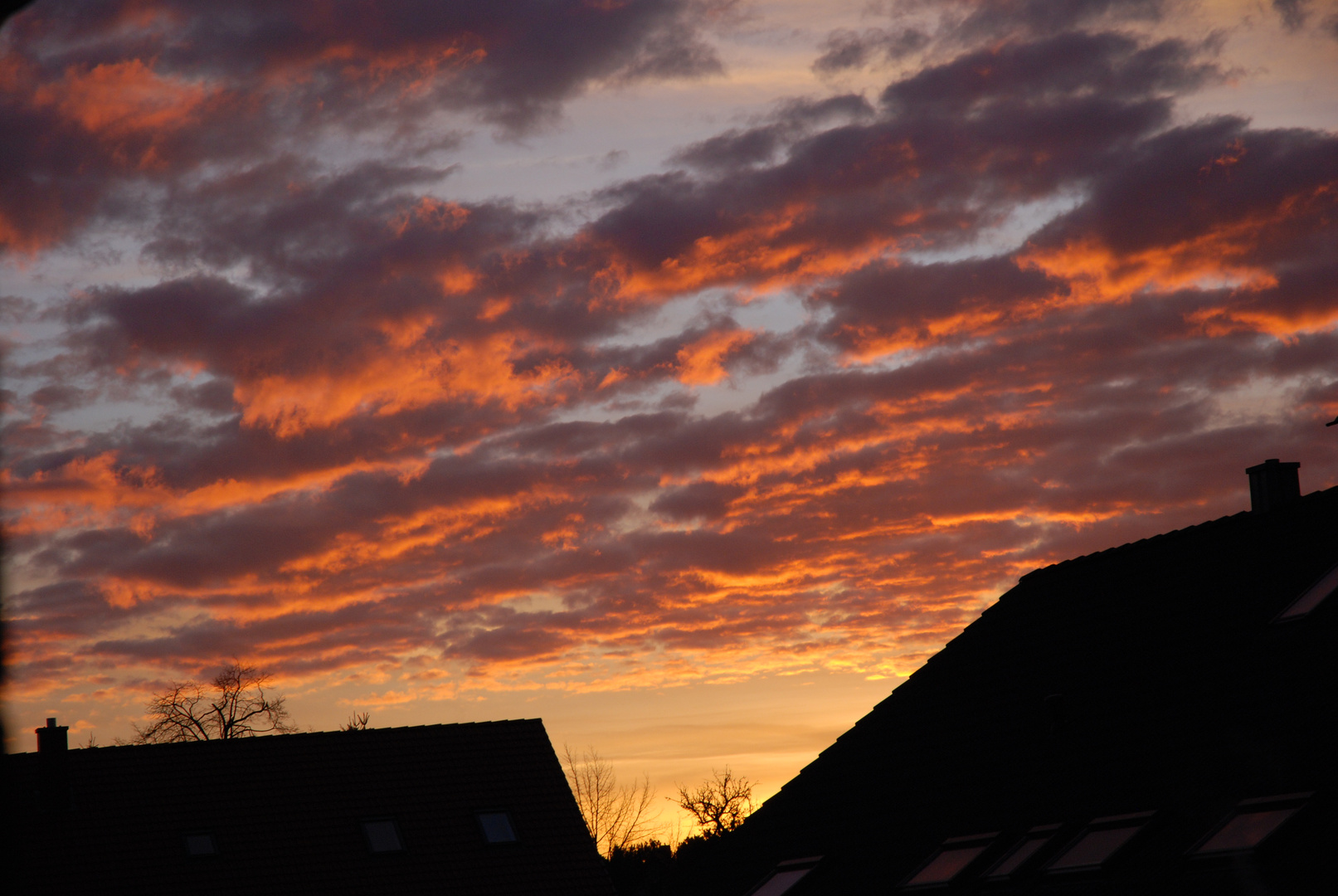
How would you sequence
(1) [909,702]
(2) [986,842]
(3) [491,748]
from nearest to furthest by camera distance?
(2) [986,842], (1) [909,702], (3) [491,748]

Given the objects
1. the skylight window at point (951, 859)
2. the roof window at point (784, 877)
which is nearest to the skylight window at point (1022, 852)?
the skylight window at point (951, 859)

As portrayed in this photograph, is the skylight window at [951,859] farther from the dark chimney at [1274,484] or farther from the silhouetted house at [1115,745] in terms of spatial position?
the dark chimney at [1274,484]

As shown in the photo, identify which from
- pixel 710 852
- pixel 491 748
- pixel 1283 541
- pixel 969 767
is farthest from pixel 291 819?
pixel 1283 541

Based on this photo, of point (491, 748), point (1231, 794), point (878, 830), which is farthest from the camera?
point (491, 748)

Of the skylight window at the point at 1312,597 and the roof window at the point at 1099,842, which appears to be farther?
the skylight window at the point at 1312,597

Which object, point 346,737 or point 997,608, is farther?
point 346,737

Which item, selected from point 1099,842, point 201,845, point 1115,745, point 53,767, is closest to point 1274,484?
point 1115,745

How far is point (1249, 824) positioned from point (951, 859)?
4183 millimetres

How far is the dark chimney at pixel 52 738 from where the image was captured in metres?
28.0

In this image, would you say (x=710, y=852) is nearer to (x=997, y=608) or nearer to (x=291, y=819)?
(x=997, y=608)

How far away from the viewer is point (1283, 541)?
15516 millimetres

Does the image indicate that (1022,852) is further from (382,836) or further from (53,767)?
(53,767)

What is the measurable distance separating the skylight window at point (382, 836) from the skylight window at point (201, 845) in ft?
10.9

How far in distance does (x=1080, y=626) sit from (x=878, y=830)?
13.1ft
